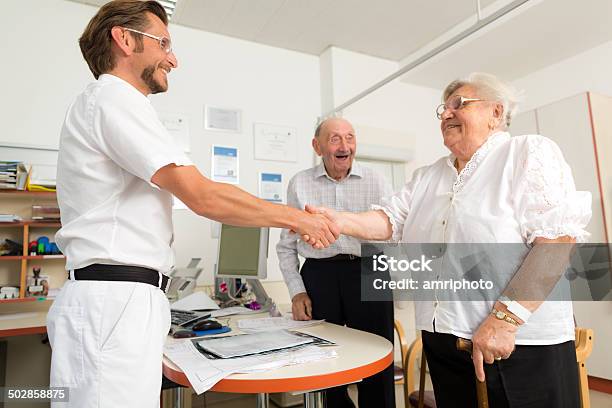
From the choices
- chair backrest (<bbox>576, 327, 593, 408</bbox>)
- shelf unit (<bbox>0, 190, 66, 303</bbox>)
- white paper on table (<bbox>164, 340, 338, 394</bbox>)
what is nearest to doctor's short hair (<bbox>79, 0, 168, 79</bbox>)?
white paper on table (<bbox>164, 340, 338, 394</bbox>)

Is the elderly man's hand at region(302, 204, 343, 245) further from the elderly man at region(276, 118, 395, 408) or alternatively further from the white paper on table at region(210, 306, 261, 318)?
the white paper on table at region(210, 306, 261, 318)

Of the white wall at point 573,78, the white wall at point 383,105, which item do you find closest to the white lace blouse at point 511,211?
the white wall at point 573,78

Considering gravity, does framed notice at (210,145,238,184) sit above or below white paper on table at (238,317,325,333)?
above

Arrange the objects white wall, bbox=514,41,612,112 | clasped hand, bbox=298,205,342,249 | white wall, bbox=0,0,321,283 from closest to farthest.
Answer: clasped hand, bbox=298,205,342,249 → white wall, bbox=0,0,321,283 → white wall, bbox=514,41,612,112

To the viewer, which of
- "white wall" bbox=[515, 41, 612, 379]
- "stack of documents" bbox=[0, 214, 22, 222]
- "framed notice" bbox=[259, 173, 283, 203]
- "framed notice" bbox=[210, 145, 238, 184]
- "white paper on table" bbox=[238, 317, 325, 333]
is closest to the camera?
"white paper on table" bbox=[238, 317, 325, 333]

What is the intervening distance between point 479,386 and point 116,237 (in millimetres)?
1011

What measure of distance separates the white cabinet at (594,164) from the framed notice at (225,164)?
254cm

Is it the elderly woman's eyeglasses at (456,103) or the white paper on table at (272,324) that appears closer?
the elderly woman's eyeglasses at (456,103)

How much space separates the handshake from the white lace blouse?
344 mm

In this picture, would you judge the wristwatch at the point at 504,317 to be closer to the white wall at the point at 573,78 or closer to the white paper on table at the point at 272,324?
the white paper on table at the point at 272,324

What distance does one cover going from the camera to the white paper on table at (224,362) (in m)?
0.91

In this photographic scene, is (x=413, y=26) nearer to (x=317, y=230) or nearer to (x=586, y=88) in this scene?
(x=586, y=88)

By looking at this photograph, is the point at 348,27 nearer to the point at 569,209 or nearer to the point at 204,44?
the point at 204,44

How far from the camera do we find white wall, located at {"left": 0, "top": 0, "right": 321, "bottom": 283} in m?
2.84
